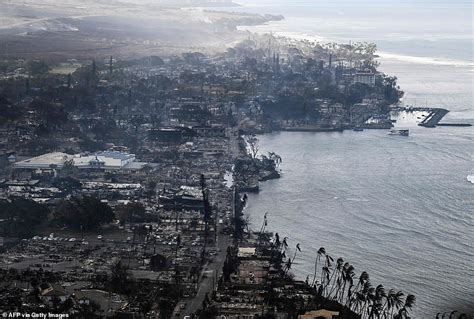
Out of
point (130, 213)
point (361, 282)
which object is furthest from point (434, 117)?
point (361, 282)

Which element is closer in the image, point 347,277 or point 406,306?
point 406,306

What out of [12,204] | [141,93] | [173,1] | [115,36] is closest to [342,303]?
[12,204]

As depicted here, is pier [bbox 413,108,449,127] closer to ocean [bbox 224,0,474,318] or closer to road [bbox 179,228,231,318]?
ocean [bbox 224,0,474,318]

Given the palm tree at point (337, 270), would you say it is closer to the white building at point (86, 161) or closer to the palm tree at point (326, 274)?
the palm tree at point (326, 274)

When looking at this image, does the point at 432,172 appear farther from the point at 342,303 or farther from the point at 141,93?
the point at 141,93

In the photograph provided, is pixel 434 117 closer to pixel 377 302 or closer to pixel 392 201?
pixel 392 201

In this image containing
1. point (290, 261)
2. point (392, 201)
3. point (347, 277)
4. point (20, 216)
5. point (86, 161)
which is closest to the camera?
point (347, 277)

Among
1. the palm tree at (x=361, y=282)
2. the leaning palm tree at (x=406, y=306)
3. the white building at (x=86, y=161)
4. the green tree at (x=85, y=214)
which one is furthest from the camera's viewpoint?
the white building at (x=86, y=161)

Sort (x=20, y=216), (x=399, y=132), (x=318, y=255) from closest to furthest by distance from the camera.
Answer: (x=318, y=255), (x=20, y=216), (x=399, y=132)

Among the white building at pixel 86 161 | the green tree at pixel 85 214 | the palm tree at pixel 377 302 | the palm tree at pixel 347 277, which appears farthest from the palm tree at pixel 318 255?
the white building at pixel 86 161

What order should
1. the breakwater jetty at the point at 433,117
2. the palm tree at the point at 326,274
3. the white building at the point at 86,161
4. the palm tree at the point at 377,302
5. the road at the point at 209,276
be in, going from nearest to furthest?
1. the palm tree at the point at 377,302
2. the road at the point at 209,276
3. the palm tree at the point at 326,274
4. the white building at the point at 86,161
5. the breakwater jetty at the point at 433,117
